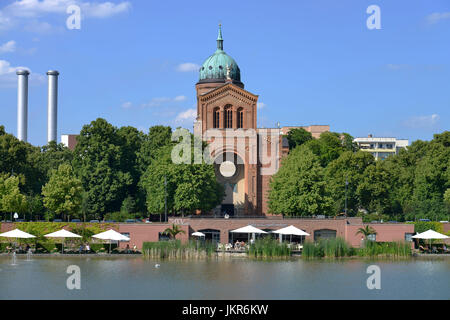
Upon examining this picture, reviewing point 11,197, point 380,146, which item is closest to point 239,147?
point 11,197

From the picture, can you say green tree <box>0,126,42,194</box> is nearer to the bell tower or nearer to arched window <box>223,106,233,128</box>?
the bell tower

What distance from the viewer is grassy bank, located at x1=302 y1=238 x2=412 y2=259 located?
54.5 m

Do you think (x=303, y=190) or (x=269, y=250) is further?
(x=303, y=190)

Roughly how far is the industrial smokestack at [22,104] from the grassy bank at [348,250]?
88.7 m

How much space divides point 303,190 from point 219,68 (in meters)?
25.3

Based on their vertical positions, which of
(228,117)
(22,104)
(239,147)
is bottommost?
(239,147)

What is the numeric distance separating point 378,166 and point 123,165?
29558 millimetres

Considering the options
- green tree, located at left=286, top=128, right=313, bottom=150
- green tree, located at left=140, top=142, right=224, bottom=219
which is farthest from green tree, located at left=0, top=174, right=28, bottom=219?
green tree, located at left=286, top=128, right=313, bottom=150

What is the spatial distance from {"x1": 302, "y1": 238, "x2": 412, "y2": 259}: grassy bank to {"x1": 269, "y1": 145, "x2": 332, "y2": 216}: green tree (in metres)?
13.5

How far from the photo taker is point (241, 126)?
8188cm

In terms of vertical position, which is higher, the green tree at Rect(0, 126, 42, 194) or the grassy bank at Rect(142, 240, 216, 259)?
the green tree at Rect(0, 126, 42, 194)

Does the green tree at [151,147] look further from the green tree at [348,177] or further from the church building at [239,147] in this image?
the green tree at [348,177]

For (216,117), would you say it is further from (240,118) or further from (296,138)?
(296,138)

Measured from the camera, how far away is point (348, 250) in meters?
54.9
